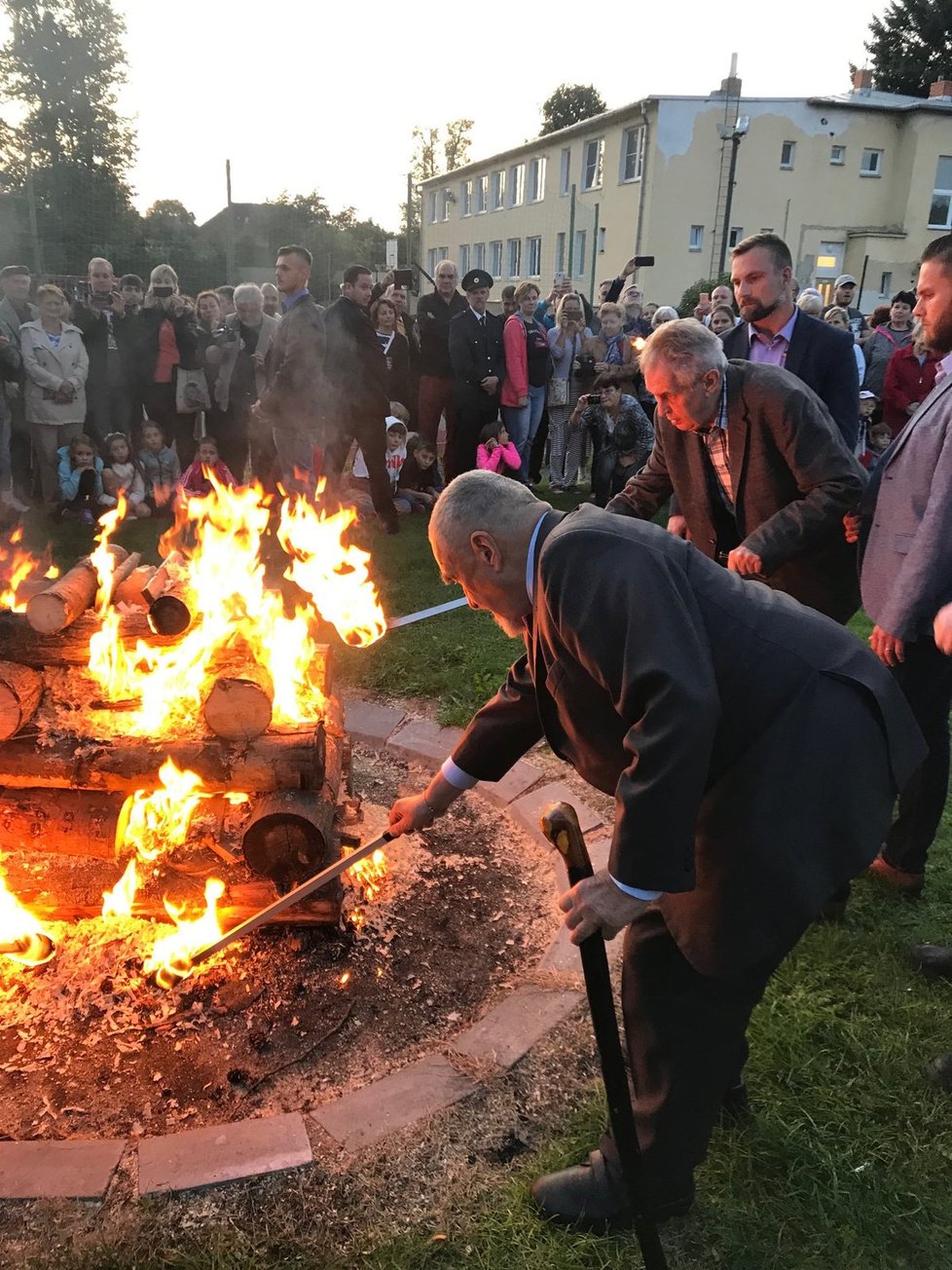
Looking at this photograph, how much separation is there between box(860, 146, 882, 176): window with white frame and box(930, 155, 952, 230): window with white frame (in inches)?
75.2

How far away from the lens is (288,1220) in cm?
227

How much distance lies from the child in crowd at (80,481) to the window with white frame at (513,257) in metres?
33.9

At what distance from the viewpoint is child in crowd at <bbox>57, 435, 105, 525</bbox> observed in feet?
28.6

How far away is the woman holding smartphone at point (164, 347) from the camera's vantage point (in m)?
9.03

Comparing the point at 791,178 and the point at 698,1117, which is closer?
the point at 698,1117

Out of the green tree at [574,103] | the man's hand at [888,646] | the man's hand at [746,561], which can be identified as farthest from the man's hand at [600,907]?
the green tree at [574,103]

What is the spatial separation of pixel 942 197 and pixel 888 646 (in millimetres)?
35343

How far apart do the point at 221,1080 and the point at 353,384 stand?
266 inches

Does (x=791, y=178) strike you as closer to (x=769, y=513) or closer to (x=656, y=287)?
(x=656, y=287)

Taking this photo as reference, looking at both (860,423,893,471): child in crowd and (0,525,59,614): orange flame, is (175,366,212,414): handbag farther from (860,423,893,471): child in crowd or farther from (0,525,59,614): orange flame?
(860,423,893,471): child in crowd

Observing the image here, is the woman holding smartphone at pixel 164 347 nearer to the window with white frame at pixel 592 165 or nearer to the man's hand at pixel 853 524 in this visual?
the man's hand at pixel 853 524

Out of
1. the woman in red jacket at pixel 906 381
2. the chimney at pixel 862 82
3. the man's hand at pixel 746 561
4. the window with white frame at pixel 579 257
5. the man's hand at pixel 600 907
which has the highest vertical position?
the chimney at pixel 862 82

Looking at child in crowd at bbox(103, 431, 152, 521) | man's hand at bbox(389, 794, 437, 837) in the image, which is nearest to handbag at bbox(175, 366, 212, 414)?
child in crowd at bbox(103, 431, 152, 521)

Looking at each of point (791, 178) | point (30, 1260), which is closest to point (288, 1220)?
point (30, 1260)
